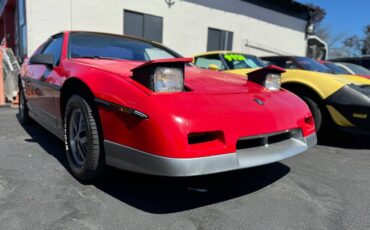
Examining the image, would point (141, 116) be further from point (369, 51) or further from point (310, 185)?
point (369, 51)

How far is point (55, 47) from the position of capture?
3744 mm

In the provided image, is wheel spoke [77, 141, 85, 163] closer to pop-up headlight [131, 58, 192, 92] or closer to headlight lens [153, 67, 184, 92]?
pop-up headlight [131, 58, 192, 92]

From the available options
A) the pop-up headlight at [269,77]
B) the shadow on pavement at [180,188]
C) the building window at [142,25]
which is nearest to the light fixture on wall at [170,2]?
the building window at [142,25]

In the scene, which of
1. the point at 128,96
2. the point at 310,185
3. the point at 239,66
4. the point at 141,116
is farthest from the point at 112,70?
the point at 239,66

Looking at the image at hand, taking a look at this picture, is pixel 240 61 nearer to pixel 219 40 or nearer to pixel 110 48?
pixel 110 48

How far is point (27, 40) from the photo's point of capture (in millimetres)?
8711

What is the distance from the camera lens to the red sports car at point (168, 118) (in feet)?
6.79

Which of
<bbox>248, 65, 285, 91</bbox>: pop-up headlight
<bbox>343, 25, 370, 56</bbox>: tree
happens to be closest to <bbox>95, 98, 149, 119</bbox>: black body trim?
<bbox>248, 65, 285, 91</bbox>: pop-up headlight

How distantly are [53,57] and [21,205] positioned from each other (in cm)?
156

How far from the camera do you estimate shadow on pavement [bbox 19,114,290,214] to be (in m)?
2.41

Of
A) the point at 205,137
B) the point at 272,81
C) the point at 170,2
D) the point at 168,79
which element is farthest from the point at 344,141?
the point at 170,2

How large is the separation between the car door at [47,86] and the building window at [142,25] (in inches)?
265

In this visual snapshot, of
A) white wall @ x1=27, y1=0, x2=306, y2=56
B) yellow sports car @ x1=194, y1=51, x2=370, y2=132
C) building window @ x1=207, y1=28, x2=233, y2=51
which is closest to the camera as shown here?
yellow sports car @ x1=194, y1=51, x2=370, y2=132

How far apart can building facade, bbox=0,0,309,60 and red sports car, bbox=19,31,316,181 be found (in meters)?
6.44
